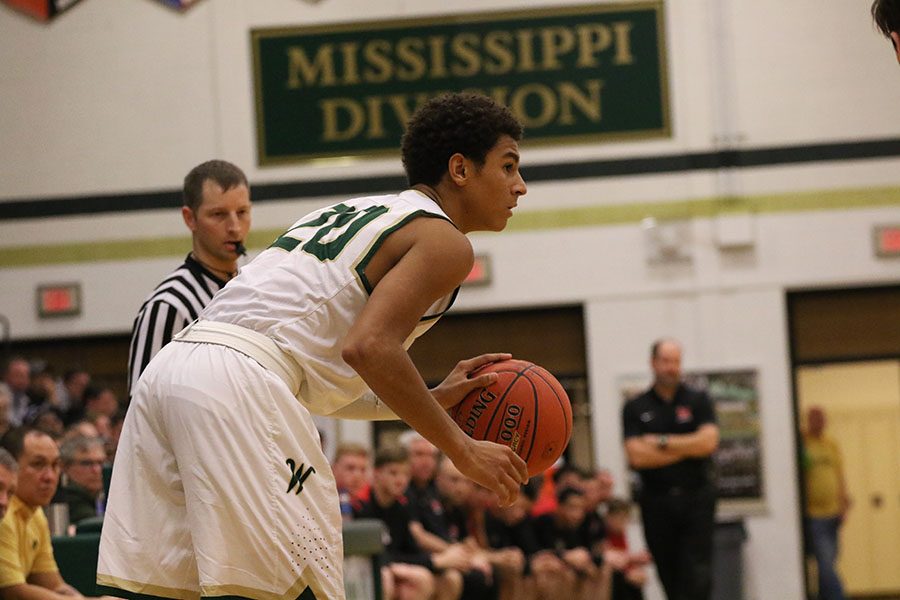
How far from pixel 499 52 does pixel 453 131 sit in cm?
925

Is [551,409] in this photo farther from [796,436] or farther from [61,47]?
[61,47]

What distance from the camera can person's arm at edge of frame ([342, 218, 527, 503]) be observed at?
2795 millimetres

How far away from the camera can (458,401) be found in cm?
340

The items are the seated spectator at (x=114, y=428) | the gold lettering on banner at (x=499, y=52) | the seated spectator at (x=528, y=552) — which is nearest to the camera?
the seated spectator at (x=114, y=428)

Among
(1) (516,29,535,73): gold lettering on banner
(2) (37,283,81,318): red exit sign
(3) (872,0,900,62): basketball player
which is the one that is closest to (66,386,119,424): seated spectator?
(2) (37,283,81,318): red exit sign

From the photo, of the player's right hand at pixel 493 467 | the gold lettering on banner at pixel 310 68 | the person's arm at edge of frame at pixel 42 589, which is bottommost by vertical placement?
the person's arm at edge of frame at pixel 42 589

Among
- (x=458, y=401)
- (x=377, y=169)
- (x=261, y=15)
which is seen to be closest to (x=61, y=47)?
(x=261, y=15)

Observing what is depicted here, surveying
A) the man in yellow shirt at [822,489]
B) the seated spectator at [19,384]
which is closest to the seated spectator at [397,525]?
the seated spectator at [19,384]

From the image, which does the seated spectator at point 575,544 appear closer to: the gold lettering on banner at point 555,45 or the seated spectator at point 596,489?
the seated spectator at point 596,489

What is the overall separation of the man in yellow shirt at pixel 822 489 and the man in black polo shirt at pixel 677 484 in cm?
306

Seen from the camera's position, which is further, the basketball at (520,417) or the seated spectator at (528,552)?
the seated spectator at (528,552)

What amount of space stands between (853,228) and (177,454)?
999 centimetres

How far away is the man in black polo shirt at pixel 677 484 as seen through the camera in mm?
8812

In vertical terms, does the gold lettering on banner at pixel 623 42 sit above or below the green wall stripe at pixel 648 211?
above
